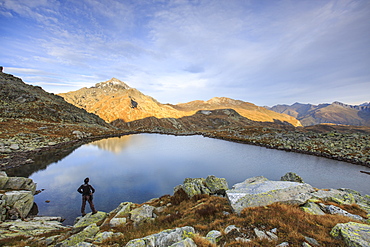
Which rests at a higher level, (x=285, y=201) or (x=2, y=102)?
(x=2, y=102)

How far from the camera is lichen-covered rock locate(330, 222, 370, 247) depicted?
633 cm

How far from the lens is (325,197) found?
13305 mm

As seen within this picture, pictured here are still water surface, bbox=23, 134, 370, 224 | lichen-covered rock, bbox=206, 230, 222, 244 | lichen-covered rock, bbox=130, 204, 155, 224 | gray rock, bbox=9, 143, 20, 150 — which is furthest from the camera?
gray rock, bbox=9, 143, 20, 150

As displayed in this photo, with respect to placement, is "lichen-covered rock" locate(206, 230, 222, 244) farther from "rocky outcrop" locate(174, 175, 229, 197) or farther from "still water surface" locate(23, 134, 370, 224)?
"still water surface" locate(23, 134, 370, 224)

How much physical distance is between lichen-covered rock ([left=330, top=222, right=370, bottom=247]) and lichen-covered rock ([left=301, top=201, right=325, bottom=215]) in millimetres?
2744

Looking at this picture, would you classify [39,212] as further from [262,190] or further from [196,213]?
[262,190]

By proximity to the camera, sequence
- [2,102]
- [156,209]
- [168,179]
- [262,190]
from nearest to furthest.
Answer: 1. [262,190]
2. [156,209]
3. [168,179]
4. [2,102]

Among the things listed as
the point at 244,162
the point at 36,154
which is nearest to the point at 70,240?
the point at 244,162

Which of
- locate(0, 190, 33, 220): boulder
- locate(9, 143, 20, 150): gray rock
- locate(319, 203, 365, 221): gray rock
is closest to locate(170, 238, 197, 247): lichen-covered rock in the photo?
locate(319, 203, 365, 221): gray rock

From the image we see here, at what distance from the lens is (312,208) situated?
35.1 feet

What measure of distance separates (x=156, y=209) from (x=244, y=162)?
33.8 meters

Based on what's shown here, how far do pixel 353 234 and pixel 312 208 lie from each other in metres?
4.18

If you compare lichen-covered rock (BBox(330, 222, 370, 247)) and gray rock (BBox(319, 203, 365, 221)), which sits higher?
lichen-covered rock (BBox(330, 222, 370, 247))

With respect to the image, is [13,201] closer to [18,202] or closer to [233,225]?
[18,202]
